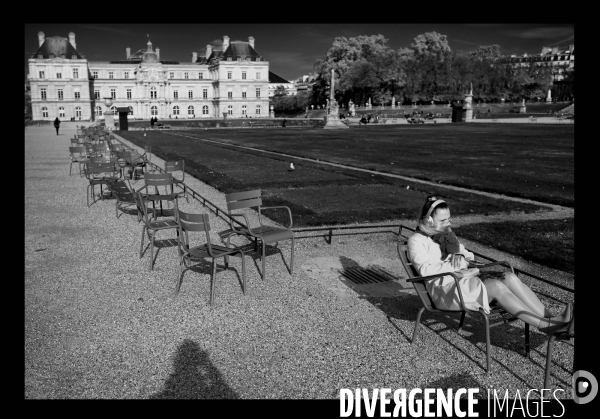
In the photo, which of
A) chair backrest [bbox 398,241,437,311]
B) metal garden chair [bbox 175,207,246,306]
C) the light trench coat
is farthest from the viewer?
metal garden chair [bbox 175,207,246,306]

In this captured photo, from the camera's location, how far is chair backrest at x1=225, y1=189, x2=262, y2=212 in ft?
20.5

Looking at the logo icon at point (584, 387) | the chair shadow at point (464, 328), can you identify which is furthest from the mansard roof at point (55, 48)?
the logo icon at point (584, 387)

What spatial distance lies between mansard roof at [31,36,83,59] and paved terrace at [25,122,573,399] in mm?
90876

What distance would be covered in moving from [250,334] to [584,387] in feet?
8.03

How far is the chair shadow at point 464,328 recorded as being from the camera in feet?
13.3

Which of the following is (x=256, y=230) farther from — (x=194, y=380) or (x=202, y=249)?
(x=194, y=380)

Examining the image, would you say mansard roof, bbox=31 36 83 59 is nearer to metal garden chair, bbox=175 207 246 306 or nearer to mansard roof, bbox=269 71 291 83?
mansard roof, bbox=269 71 291 83

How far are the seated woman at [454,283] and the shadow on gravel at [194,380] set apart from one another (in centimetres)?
176

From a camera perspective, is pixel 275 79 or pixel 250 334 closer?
pixel 250 334

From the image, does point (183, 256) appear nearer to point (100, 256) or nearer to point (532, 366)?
point (100, 256)

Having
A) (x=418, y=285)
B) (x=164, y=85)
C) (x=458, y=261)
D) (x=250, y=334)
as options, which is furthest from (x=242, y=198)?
(x=164, y=85)

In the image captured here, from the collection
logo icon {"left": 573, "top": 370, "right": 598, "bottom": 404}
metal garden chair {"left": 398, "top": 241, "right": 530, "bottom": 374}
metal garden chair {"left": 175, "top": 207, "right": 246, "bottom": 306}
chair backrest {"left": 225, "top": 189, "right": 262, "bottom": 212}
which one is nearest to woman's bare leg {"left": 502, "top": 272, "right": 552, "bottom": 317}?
metal garden chair {"left": 398, "top": 241, "right": 530, "bottom": 374}

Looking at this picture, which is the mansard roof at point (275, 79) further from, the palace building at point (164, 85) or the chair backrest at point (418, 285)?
the chair backrest at point (418, 285)

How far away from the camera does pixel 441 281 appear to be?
13.1ft
